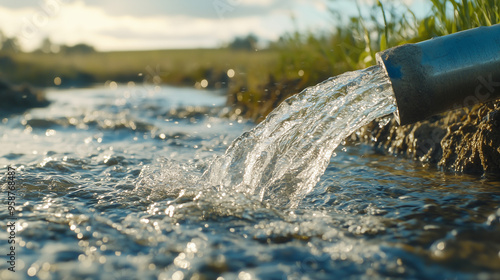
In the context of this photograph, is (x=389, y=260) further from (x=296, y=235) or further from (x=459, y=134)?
(x=459, y=134)

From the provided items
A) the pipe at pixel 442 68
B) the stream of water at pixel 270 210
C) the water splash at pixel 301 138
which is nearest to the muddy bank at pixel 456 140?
the stream of water at pixel 270 210

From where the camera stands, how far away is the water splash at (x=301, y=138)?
11.8 ft

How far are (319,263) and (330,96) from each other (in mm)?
1913

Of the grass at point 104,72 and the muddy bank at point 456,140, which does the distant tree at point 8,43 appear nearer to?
the grass at point 104,72

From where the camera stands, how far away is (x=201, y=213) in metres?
3.11

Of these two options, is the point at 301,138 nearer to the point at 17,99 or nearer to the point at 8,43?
the point at 17,99

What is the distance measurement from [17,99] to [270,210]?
10450 mm

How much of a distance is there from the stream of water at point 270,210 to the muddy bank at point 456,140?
8.7 inches

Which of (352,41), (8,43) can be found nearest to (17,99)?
(352,41)

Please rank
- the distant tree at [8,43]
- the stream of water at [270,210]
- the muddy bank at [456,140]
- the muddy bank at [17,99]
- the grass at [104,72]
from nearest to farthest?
the stream of water at [270,210], the muddy bank at [456,140], the muddy bank at [17,99], the grass at [104,72], the distant tree at [8,43]

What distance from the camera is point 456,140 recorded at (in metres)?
4.31

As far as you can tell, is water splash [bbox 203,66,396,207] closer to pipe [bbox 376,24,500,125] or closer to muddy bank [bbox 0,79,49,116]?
pipe [bbox 376,24,500,125]

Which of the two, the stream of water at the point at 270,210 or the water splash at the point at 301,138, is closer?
the stream of water at the point at 270,210

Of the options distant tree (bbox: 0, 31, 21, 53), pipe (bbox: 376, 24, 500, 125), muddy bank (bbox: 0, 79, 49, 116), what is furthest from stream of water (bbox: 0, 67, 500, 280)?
distant tree (bbox: 0, 31, 21, 53)
